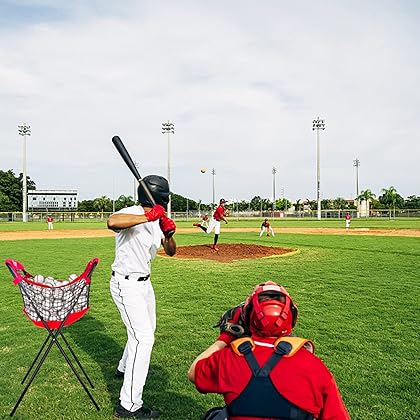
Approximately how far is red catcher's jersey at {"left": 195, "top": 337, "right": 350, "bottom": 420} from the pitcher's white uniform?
86.0 inches

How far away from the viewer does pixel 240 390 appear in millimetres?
2131

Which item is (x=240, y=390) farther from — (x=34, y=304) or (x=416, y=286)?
(x=416, y=286)

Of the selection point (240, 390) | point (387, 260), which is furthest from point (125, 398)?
point (387, 260)

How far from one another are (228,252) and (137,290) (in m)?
13.9

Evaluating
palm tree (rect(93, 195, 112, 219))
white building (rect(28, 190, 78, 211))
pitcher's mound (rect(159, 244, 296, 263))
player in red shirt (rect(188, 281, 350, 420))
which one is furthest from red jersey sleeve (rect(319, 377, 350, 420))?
white building (rect(28, 190, 78, 211))

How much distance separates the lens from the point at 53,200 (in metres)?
161

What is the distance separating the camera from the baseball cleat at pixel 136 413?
13.9 feet

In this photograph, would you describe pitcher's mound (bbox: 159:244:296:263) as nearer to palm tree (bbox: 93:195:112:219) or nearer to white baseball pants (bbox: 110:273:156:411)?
white baseball pants (bbox: 110:273:156:411)

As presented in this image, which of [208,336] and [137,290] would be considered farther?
[208,336]

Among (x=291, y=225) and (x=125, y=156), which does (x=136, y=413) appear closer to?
(x=125, y=156)

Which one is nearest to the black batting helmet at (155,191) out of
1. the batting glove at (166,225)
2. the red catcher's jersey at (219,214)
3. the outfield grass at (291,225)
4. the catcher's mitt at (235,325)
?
the batting glove at (166,225)

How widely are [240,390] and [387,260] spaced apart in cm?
1480

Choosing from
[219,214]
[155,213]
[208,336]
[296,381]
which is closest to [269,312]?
Result: [296,381]

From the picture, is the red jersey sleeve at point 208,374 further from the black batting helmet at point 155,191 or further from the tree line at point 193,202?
the tree line at point 193,202
